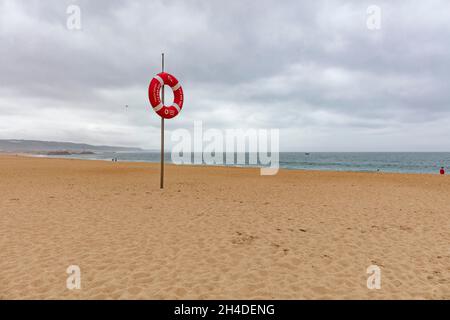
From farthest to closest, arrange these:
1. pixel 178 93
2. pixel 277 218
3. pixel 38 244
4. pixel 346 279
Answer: pixel 178 93, pixel 277 218, pixel 38 244, pixel 346 279

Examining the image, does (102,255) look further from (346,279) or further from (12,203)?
(12,203)

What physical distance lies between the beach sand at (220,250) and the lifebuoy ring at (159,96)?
4170mm

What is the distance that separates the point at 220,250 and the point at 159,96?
774 cm

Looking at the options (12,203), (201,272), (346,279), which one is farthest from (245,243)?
(12,203)

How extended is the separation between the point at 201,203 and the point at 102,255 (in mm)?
4609

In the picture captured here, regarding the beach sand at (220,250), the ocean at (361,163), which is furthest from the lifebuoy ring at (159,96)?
the ocean at (361,163)

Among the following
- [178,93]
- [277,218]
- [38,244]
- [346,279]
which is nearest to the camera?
[346,279]

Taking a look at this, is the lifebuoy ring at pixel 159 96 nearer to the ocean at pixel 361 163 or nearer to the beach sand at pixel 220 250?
the beach sand at pixel 220 250

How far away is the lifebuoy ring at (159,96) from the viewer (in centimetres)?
1004

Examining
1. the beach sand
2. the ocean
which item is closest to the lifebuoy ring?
the beach sand

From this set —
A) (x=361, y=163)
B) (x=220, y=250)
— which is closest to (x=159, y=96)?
(x=220, y=250)

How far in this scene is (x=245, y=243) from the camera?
15.9ft

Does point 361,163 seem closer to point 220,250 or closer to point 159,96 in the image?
point 159,96

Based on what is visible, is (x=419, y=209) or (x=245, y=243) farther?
(x=419, y=209)
